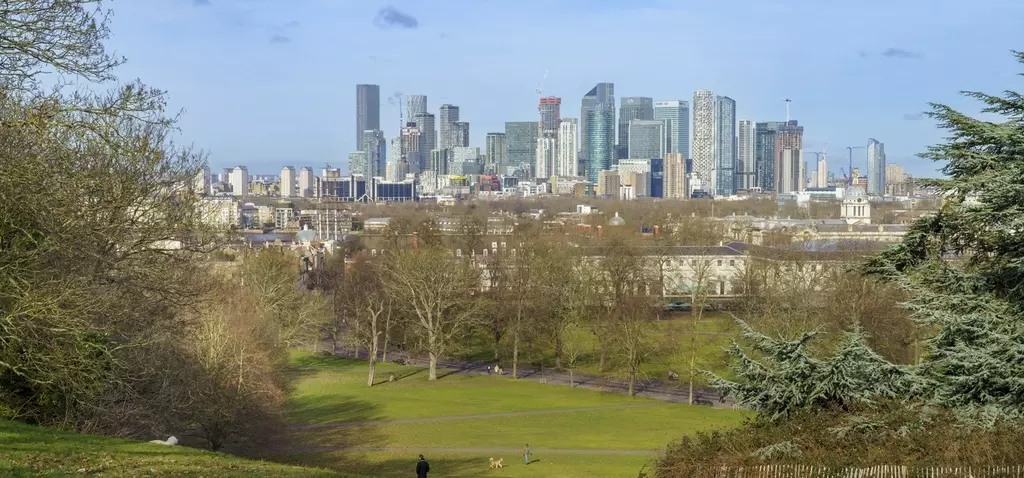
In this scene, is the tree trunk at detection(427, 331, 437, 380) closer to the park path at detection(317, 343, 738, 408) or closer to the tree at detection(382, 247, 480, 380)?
the tree at detection(382, 247, 480, 380)

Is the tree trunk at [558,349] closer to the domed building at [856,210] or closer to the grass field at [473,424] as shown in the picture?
the grass field at [473,424]

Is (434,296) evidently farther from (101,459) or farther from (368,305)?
(101,459)

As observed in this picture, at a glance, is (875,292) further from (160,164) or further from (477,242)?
(477,242)

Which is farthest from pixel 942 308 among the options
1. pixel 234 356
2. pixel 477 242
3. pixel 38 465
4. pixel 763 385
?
pixel 477 242

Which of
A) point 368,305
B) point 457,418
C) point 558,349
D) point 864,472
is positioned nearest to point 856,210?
point 558,349

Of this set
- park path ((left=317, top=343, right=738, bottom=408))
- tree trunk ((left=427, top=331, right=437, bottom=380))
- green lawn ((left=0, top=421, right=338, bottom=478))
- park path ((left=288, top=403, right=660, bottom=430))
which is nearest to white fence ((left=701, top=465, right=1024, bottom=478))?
green lawn ((left=0, top=421, right=338, bottom=478))
